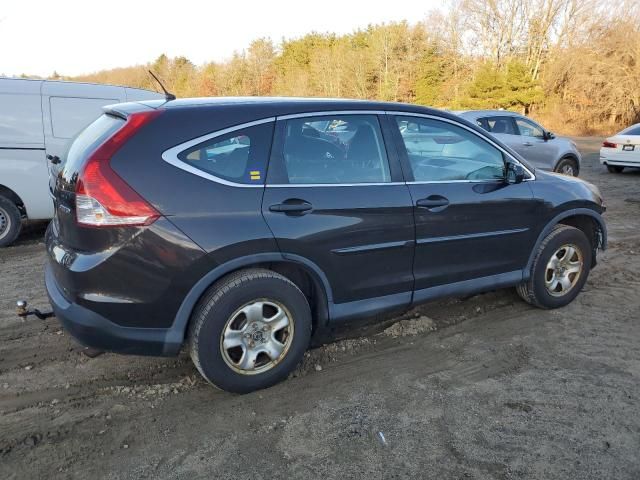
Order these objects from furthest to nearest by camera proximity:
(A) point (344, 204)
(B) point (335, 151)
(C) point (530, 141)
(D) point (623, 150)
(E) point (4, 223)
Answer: (D) point (623, 150) < (C) point (530, 141) < (E) point (4, 223) < (B) point (335, 151) < (A) point (344, 204)

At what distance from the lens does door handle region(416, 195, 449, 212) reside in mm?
3557

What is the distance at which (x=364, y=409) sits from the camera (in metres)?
3.06

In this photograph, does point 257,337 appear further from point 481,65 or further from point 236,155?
point 481,65

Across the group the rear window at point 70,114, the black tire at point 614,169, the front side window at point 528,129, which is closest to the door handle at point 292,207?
the rear window at point 70,114

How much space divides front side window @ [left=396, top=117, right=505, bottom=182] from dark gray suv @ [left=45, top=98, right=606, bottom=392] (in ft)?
0.04

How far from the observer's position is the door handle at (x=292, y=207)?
303cm

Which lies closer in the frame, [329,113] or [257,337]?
[257,337]

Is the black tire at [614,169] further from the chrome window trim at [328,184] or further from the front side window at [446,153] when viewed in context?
the chrome window trim at [328,184]

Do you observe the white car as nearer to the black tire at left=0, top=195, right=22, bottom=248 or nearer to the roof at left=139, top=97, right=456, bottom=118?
the roof at left=139, top=97, right=456, bottom=118

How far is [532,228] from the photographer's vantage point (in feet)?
13.7

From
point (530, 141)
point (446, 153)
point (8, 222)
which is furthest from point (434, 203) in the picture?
point (530, 141)

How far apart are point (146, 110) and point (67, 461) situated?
1953mm

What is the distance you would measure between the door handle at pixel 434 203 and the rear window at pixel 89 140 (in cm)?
201

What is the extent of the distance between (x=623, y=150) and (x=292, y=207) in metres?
13.1
